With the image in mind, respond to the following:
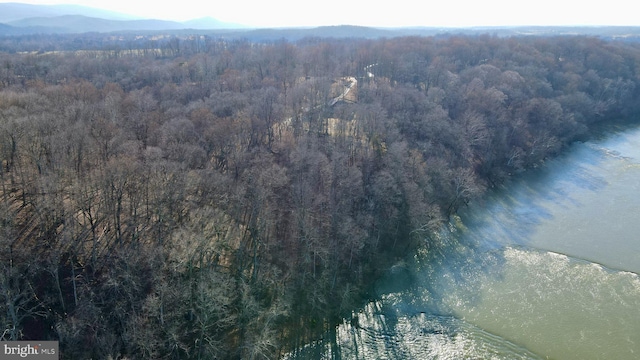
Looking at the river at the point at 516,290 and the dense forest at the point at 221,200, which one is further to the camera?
the river at the point at 516,290

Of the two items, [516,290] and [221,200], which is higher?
[221,200]

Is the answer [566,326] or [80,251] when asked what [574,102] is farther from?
[80,251]

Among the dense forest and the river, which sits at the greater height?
the dense forest

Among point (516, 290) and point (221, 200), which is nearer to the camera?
point (221, 200)

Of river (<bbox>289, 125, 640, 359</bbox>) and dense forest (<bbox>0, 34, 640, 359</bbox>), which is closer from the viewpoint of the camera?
dense forest (<bbox>0, 34, 640, 359</bbox>)

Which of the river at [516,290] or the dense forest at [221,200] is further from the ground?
the dense forest at [221,200]
